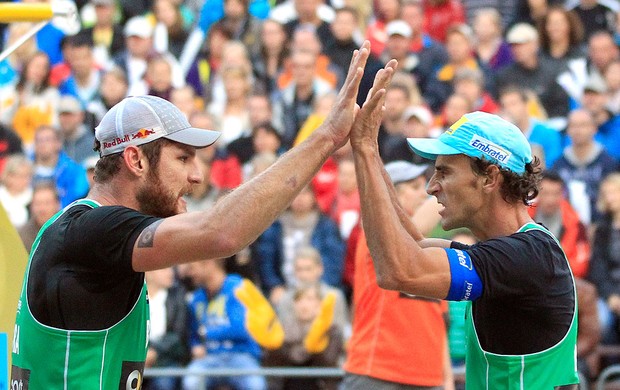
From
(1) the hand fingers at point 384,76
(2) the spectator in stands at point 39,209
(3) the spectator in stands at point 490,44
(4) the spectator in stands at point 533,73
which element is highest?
(3) the spectator in stands at point 490,44

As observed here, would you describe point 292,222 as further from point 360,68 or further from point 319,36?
point 360,68

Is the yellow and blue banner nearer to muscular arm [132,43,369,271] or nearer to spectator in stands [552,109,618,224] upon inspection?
muscular arm [132,43,369,271]

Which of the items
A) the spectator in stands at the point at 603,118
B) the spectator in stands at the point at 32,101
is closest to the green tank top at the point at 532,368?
the spectator in stands at the point at 603,118

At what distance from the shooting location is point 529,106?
11.0 metres

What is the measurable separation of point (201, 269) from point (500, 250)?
553cm

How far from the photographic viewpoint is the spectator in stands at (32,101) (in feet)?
41.1

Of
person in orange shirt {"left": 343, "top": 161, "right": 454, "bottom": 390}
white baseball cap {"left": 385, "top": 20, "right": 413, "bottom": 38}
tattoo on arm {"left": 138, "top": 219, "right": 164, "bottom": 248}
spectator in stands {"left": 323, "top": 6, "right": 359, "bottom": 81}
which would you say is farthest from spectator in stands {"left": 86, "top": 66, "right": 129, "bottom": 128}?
tattoo on arm {"left": 138, "top": 219, "right": 164, "bottom": 248}

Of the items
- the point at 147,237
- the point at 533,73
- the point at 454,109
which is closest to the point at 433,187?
the point at 147,237

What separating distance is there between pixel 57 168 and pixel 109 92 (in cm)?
121

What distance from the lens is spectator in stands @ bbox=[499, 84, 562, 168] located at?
10.4 metres

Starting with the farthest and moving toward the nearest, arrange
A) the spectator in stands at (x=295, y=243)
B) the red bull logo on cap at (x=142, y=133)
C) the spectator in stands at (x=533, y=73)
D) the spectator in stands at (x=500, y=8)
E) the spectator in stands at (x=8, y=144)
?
1. the spectator in stands at (x=500, y=8)
2. the spectator in stands at (x=8, y=144)
3. the spectator in stands at (x=533, y=73)
4. the spectator in stands at (x=295, y=243)
5. the red bull logo on cap at (x=142, y=133)

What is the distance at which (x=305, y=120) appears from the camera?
11.2m

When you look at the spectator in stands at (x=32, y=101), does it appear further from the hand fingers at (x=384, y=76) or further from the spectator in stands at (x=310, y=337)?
the hand fingers at (x=384, y=76)

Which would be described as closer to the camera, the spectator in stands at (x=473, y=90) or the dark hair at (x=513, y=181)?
the dark hair at (x=513, y=181)
